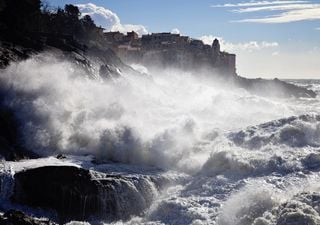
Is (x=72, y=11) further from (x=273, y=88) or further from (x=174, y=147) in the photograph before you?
(x=273, y=88)

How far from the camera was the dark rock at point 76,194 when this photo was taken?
1778cm

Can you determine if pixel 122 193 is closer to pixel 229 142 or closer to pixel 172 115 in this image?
pixel 229 142

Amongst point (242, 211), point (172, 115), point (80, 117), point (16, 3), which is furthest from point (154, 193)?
point (16, 3)

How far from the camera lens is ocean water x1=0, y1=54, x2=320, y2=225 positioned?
17.9 metres

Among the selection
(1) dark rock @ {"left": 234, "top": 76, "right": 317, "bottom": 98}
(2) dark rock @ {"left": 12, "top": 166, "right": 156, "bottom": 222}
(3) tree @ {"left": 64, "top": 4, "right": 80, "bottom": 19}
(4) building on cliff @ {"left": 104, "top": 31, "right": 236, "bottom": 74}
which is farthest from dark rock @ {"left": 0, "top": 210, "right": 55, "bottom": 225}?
(1) dark rock @ {"left": 234, "top": 76, "right": 317, "bottom": 98}

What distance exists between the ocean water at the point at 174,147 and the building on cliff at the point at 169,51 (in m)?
54.1

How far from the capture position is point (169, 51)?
9638cm

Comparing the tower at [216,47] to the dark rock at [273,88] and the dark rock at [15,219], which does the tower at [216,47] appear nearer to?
the dark rock at [273,88]

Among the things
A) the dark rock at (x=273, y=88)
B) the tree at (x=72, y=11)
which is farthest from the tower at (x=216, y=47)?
the tree at (x=72, y=11)

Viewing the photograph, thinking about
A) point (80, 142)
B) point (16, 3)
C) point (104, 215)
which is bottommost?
point (104, 215)

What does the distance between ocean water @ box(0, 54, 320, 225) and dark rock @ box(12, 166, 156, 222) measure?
55cm

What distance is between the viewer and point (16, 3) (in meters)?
39.1

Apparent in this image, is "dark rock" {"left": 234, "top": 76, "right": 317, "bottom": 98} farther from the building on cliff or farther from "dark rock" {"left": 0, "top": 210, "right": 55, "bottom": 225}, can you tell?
"dark rock" {"left": 0, "top": 210, "right": 55, "bottom": 225}

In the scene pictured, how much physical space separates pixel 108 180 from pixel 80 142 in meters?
6.18
